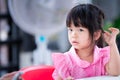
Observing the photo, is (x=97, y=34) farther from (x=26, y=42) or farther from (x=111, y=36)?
(x=26, y=42)

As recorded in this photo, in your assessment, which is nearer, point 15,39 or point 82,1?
point 82,1

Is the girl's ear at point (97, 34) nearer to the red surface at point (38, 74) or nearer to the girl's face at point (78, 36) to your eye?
the girl's face at point (78, 36)

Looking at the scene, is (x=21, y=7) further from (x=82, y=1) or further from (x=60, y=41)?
(x=82, y=1)

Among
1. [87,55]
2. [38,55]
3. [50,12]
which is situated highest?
[50,12]

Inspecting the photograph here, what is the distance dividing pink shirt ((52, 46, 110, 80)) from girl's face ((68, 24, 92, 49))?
32 mm

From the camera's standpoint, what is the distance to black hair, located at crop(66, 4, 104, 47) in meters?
0.88

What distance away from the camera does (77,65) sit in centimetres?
91

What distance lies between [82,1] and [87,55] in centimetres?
15

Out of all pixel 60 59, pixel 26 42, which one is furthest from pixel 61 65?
pixel 26 42

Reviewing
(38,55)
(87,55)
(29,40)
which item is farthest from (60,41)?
(87,55)

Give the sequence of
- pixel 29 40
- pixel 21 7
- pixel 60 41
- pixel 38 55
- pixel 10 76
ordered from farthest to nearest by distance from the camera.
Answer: pixel 29 40 → pixel 60 41 → pixel 38 55 → pixel 21 7 → pixel 10 76

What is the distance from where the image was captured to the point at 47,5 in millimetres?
1791

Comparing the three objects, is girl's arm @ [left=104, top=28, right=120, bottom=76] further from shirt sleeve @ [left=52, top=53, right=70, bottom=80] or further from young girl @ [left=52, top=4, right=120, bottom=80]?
shirt sleeve @ [left=52, top=53, right=70, bottom=80]

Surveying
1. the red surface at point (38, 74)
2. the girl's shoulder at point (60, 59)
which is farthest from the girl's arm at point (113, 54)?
the red surface at point (38, 74)
